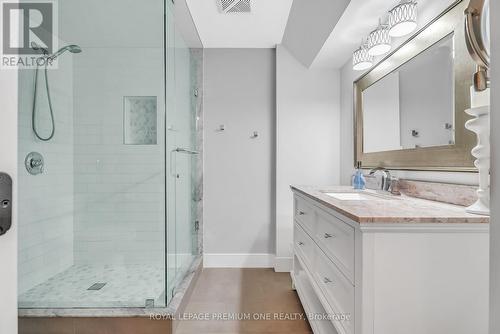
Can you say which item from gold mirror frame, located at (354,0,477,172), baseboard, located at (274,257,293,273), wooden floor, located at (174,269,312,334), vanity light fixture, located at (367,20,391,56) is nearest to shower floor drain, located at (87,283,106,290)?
wooden floor, located at (174,269,312,334)

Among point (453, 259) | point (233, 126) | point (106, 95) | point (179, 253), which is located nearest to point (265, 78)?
point (233, 126)

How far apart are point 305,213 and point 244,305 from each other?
902mm

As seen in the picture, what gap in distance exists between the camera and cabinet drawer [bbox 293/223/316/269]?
5.39 feet

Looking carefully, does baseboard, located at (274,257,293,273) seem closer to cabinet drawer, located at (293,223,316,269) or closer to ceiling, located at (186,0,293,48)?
cabinet drawer, located at (293,223,316,269)

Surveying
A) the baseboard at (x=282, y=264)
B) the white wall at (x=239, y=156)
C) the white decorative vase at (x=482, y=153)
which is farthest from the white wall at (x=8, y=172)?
the baseboard at (x=282, y=264)

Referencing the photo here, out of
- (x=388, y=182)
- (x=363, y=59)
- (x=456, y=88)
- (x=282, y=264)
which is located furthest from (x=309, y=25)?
(x=282, y=264)

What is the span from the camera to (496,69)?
0.39 metres

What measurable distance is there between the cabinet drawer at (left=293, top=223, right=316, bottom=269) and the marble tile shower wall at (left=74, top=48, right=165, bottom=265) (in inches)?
40.4

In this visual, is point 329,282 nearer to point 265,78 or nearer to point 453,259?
point 453,259

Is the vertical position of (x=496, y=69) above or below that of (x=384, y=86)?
below

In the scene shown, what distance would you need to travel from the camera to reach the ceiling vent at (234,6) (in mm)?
2119

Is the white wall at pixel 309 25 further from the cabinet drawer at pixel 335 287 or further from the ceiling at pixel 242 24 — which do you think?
the cabinet drawer at pixel 335 287

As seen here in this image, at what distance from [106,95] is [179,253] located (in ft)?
4.56

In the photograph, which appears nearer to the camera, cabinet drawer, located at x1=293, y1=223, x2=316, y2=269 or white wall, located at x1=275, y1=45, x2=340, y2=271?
cabinet drawer, located at x1=293, y1=223, x2=316, y2=269
